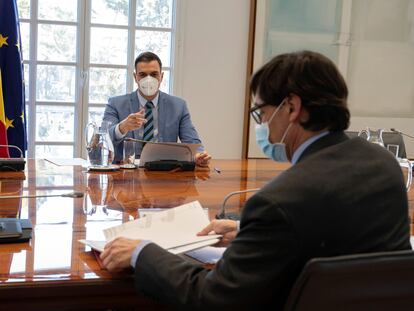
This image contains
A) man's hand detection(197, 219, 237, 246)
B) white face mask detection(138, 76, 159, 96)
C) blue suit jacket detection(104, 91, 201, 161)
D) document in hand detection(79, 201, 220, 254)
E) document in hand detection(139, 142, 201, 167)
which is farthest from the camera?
blue suit jacket detection(104, 91, 201, 161)

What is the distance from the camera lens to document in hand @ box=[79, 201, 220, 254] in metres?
1.34

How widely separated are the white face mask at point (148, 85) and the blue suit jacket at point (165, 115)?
0.15m

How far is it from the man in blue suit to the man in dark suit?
218cm

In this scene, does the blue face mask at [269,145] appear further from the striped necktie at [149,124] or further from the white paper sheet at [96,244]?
the striped necktie at [149,124]

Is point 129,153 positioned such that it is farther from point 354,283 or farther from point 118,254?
point 354,283

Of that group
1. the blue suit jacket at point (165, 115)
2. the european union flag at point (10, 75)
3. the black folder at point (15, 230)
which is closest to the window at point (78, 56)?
the european union flag at point (10, 75)

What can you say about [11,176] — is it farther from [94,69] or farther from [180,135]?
[94,69]

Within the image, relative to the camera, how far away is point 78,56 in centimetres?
450

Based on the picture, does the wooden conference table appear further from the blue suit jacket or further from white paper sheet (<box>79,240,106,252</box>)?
Answer: the blue suit jacket

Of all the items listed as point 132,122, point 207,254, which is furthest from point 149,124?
point 207,254

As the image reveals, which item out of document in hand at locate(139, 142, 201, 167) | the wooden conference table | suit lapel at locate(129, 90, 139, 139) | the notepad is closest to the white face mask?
suit lapel at locate(129, 90, 139, 139)

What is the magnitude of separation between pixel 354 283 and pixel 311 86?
42 cm

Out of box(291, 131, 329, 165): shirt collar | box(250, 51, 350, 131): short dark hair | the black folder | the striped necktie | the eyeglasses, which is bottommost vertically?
the black folder

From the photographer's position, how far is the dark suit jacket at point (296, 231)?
962 millimetres
